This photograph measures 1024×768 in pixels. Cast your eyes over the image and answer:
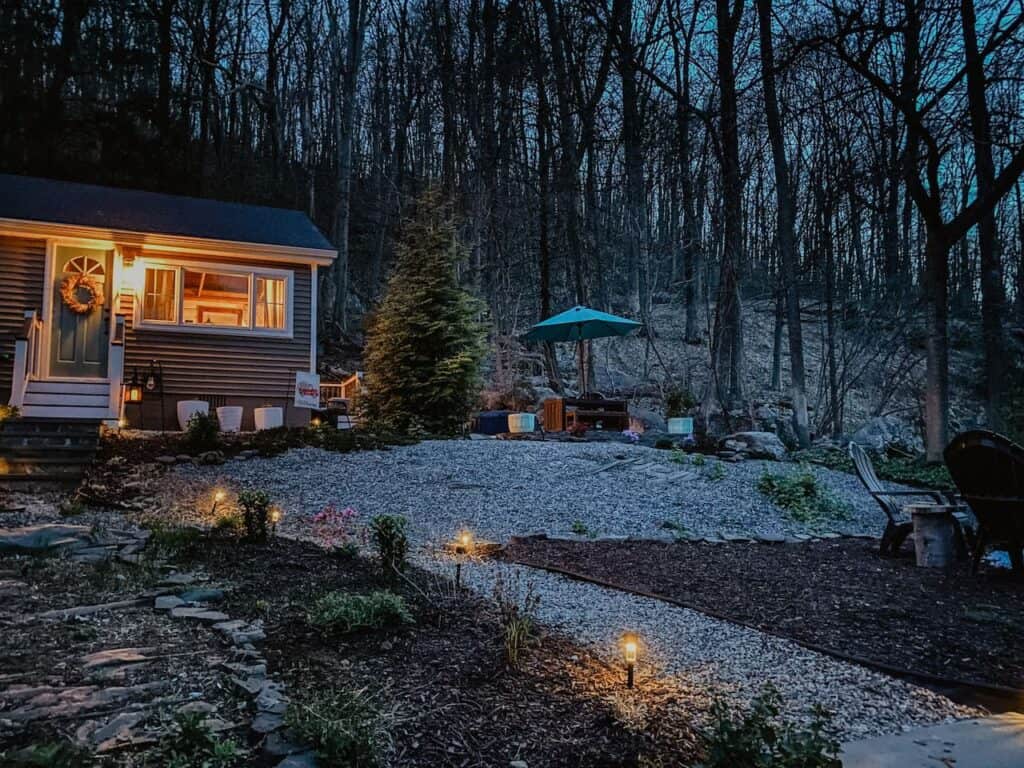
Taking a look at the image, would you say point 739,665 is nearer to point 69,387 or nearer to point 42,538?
point 42,538

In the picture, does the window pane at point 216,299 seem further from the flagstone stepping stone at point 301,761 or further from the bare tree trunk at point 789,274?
the flagstone stepping stone at point 301,761

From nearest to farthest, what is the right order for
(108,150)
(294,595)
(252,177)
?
(294,595)
(108,150)
(252,177)

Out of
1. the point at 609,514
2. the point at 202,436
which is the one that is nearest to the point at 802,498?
the point at 609,514

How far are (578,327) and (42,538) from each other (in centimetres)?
902

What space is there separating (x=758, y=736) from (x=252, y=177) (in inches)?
825

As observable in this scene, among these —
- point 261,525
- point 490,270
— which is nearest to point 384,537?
point 261,525

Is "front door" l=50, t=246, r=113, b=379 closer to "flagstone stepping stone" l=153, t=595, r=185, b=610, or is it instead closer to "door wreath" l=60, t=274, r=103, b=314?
"door wreath" l=60, t=274, r=103, b=314

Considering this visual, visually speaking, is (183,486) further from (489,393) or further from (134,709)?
(489,393)

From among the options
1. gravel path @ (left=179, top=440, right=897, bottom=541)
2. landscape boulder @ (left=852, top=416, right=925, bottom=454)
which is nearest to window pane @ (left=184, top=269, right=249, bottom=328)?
gravel path @ (left=179, top=440, right=897, bottom=541)

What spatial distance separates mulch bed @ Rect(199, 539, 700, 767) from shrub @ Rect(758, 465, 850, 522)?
4.36m

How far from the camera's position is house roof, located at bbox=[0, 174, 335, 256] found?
32.0 feet

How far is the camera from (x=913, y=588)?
4.08m

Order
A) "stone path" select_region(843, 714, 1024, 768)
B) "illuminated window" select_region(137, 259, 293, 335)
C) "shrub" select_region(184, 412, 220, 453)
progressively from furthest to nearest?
"illuminated window" select_region(137, 259, 293, 335)
"shrub" select_region(184, 412, 220, 453)
"stone path" select_region(843, 714, 1024, 768)

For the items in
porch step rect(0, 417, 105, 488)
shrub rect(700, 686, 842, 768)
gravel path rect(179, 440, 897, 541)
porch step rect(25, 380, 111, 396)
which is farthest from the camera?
porch step rect(25, 380, 111, 396)
